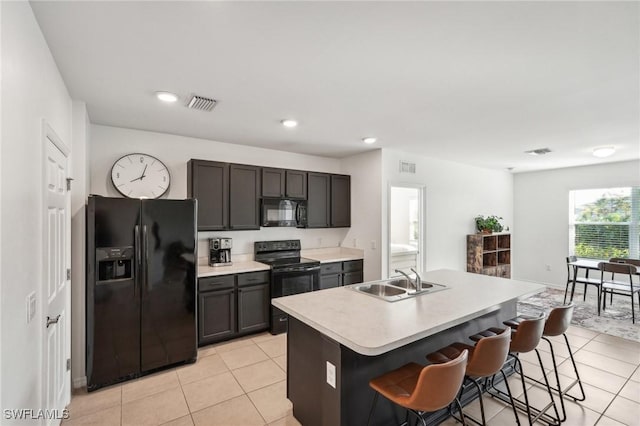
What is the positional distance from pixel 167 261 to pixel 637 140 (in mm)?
5848

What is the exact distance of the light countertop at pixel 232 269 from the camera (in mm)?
3480

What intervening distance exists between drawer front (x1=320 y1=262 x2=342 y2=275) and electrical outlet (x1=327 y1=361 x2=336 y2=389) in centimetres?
246

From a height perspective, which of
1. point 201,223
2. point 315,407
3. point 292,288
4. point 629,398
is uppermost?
point 201,223

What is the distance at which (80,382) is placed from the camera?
2.71 metres

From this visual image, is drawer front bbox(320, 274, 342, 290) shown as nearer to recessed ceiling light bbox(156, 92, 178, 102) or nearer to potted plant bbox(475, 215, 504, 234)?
recessed ceiling light bbox(156, 92, 178, 102)

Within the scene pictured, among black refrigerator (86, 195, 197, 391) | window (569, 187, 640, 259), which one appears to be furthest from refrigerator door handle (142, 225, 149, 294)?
window (569, 187, 640, 259)

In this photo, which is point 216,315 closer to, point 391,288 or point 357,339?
point 391,288

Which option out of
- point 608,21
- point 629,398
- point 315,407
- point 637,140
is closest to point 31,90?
point 315,407

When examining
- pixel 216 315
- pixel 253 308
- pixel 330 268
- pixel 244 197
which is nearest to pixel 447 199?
pixel 330 268

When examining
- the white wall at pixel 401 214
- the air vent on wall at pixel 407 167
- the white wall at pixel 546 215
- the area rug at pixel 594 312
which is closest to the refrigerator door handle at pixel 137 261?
the air vent on wall at pixel 407 167

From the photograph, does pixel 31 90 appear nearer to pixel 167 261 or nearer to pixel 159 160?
pixel 167 261

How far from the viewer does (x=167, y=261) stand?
117 inches

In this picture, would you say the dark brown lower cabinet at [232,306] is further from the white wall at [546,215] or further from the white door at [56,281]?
the white wall at [546,215]

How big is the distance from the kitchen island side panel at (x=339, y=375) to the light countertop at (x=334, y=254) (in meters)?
2.27
